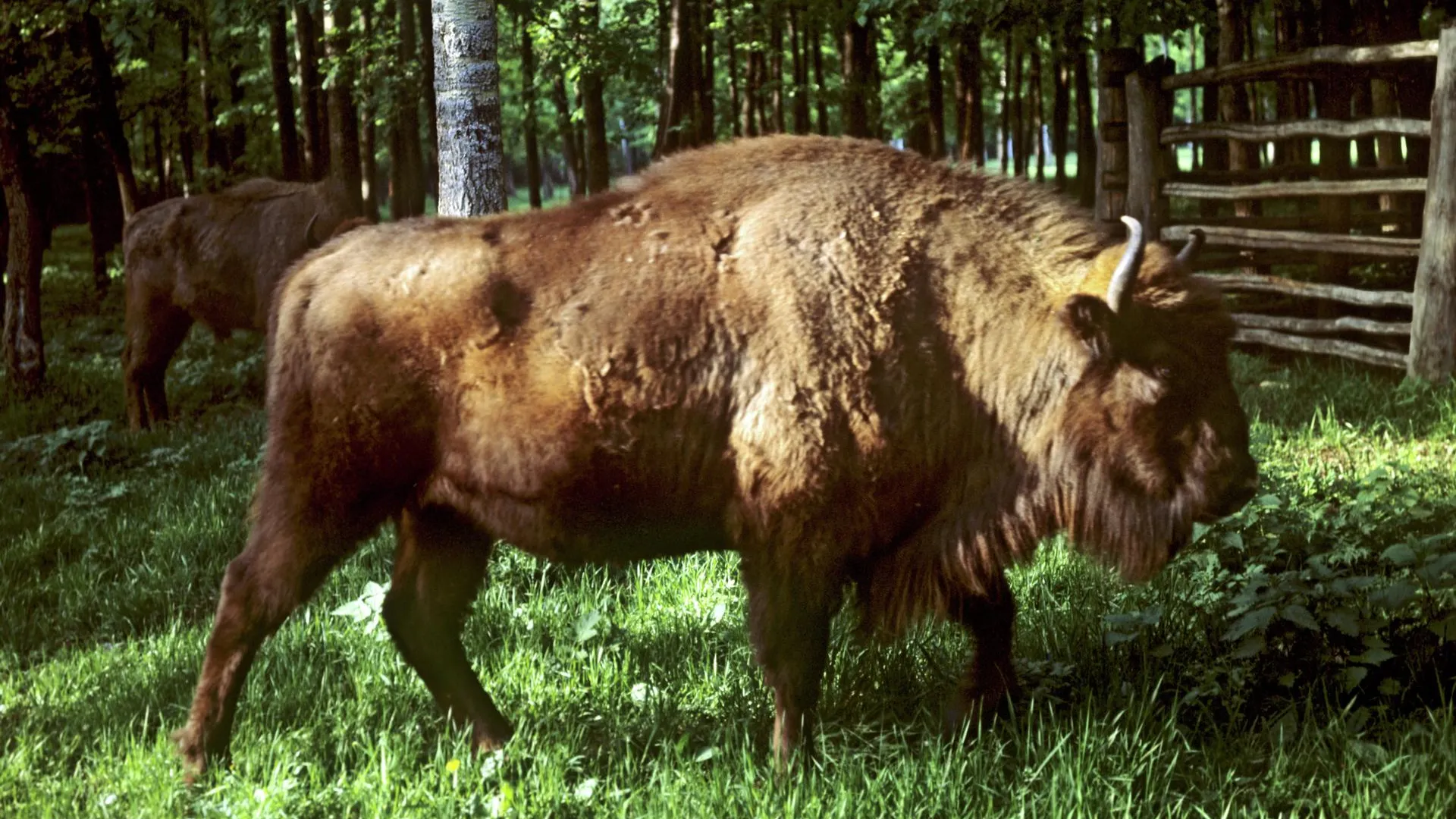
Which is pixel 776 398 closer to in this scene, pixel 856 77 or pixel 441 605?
pixel 441 605

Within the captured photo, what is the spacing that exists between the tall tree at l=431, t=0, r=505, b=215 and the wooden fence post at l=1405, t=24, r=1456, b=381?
5.59m

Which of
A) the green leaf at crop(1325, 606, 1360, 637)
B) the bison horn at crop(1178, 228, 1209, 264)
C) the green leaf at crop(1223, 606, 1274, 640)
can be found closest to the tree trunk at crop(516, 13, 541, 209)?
the bison horn at crop(1178, 228, 1209, 264)

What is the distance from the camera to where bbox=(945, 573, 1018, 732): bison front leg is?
12.1 feet

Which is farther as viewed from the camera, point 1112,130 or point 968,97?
point 968,97

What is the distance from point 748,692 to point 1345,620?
173 centimetres

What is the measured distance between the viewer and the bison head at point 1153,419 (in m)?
3.40

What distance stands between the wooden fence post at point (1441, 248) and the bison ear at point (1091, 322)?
5173 mm

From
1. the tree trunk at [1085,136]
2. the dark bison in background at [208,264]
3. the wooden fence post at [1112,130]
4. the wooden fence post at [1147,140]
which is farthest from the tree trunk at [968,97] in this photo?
the dark bison in background at [208,264]

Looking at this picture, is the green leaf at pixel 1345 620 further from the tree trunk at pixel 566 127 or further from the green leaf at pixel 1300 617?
the tree trunk at pixel 566 127

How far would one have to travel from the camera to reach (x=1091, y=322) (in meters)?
3.34

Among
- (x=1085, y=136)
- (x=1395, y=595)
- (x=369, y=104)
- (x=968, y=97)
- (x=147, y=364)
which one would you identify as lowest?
(x=1395, y=595)

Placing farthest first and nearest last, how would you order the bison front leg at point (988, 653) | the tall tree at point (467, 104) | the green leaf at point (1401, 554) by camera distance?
the tall tree at point (467, 104), the green leaf at point (1401, 554), the bison front leg at point (988, 653)

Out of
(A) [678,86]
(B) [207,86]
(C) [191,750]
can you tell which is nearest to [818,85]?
(A) [678,86]

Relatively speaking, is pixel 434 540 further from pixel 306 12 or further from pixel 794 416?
pixel 306 12
